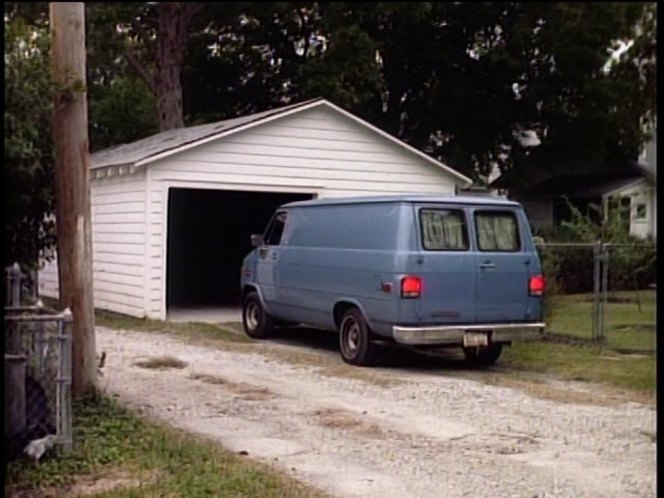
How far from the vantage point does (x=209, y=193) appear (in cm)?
1612

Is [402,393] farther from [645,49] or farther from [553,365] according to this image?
[645,49]

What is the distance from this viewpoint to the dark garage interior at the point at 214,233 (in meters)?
15.3

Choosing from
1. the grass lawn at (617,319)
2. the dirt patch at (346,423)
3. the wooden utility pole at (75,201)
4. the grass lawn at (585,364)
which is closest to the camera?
the wooden utility pole at (75,201)

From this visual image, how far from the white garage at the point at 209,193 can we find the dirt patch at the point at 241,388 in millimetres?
1505

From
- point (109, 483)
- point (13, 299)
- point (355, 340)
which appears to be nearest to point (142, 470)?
point (109, 483)

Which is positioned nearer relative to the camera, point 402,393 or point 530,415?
point 530,415

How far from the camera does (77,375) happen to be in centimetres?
682

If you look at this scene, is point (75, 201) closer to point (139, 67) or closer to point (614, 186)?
A: point (139, 67)

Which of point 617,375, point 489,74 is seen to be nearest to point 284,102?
point 489,74

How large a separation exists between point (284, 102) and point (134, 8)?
71.5 inches

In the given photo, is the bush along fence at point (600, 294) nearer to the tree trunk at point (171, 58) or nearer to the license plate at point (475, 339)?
the license plate at point (475, 339)

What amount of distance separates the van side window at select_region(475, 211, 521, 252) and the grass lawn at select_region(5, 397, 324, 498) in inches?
169

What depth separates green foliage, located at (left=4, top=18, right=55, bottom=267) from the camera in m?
5.57

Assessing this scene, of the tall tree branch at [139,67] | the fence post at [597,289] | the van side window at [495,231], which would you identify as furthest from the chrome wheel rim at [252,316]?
the tall tree branch at [139,67]
